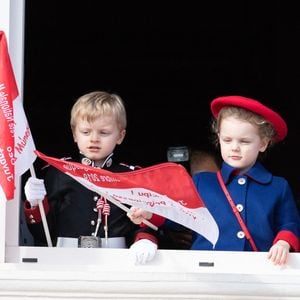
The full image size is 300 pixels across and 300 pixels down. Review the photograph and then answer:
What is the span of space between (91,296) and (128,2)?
117 inches

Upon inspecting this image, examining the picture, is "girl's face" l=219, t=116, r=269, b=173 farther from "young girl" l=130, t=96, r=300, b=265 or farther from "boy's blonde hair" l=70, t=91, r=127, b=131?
"boy's blonde hair" l=70, t=91, r=127, b=131

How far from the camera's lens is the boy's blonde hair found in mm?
3650

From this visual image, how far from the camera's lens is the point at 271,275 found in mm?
3412

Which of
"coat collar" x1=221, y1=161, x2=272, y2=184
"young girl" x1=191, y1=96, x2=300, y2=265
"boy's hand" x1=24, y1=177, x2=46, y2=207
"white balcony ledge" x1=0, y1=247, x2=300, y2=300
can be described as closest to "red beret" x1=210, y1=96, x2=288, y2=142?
"young girl" x1=191, y1=96, x2=300, y2=265

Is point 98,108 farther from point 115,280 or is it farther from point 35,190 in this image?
point 115,280

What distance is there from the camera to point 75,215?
3662mm

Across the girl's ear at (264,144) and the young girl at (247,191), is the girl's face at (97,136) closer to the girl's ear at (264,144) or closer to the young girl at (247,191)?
the young girl at (247,191)

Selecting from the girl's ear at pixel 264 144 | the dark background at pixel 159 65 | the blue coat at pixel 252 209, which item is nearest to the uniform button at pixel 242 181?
the blue coat at pixel 252 209

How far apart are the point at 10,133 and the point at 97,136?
449mm

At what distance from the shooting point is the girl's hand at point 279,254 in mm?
3434

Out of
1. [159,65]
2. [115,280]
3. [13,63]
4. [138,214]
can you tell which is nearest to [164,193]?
[138,214]

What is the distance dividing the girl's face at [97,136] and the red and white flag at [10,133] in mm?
329

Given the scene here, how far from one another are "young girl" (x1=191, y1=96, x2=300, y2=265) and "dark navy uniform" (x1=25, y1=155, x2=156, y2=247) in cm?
25

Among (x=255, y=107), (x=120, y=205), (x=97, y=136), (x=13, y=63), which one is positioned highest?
(x=13, y=63)
